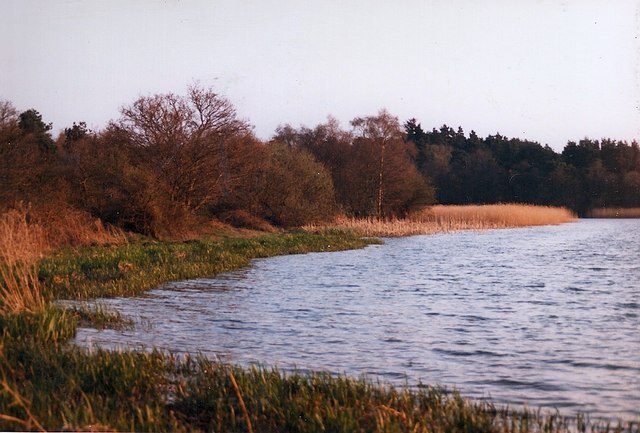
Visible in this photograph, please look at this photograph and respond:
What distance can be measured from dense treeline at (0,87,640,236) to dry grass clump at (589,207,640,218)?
3.67 ft

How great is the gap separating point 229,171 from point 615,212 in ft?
147

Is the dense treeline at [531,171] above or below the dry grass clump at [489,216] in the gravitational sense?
above

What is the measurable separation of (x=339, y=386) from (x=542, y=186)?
72395mm

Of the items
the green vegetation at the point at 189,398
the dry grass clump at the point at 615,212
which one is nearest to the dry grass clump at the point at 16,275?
the green vegetation at the point at 189,398

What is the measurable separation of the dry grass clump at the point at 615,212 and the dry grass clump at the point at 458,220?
591cm

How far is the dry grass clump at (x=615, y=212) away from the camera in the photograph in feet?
205

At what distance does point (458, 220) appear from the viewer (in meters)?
54.1

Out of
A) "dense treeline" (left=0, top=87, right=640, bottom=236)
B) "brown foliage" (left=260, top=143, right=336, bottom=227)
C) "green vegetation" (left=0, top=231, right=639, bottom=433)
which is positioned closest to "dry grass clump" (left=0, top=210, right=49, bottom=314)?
"green vegetation" (left=0, top=231, right=639, bottom=433)

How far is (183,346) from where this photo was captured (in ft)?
34.6

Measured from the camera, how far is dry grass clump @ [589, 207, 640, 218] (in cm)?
6236

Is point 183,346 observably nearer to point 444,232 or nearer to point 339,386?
point 339,386

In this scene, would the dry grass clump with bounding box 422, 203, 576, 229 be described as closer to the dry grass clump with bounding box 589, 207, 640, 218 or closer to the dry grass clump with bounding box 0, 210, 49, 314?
the dry grass clump with bounding box 589, 207, 640, 218

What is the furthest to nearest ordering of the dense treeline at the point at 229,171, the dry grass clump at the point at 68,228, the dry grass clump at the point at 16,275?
1. the dense treeline at the point at 229,171
2. the dry grass clump at the point at 68,228
3. the dry grass clump at the point at 16,275

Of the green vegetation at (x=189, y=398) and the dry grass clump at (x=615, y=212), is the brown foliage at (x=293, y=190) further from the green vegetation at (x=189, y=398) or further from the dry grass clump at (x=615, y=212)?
the green vegetation at (x=189, y=398)
